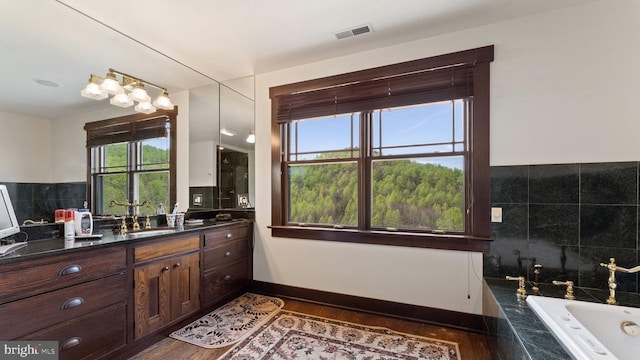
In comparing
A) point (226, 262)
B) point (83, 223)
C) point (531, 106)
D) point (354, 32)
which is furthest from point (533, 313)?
point (83, 223)

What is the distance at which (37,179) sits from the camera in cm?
192

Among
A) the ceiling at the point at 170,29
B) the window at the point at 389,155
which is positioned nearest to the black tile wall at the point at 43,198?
the ceiling at the point at 170,29

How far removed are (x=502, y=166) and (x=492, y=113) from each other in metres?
0.45

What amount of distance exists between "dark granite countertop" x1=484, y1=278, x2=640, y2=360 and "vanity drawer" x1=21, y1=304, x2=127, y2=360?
242 centimetres

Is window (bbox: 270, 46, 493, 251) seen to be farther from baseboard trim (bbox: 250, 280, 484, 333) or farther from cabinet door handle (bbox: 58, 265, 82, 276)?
cabinet door handle (bbox: 58, 265, 82, 276)

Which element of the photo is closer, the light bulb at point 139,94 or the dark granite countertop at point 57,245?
the dark granite countertop at point 57,245

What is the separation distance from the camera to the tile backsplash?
1.87 m

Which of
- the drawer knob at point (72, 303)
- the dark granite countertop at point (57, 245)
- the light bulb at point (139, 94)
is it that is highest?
the light bulb at point (139, 94)

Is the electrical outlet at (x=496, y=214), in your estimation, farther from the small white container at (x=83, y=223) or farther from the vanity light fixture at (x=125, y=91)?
the vanity light fixture at (x=125, y=91)

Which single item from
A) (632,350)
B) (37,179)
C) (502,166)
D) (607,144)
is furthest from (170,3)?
(632,350)

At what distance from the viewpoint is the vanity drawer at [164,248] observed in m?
1.97

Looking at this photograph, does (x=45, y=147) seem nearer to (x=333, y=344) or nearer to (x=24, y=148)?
(x=24, y=148)

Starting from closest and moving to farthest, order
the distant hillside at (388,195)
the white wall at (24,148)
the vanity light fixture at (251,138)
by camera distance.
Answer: the white wall at (24,148), the distant hillside at (388,195), the vanity light fixture at (251,138)

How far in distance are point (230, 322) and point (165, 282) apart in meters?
0.69
